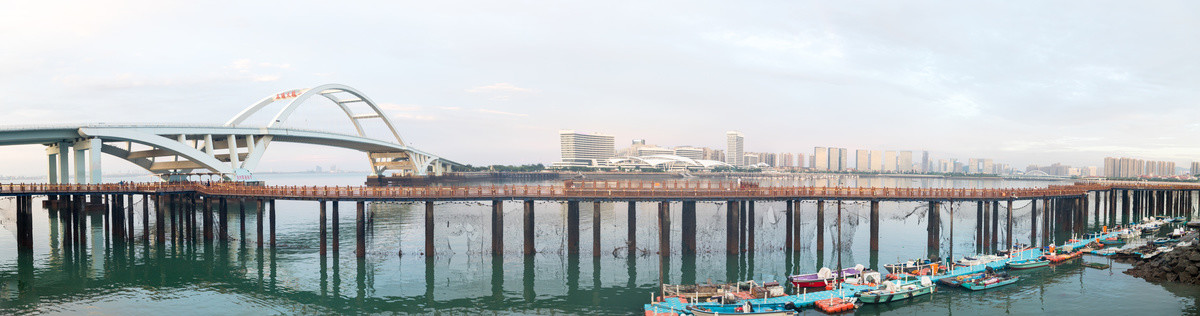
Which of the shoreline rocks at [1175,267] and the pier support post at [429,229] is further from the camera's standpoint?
the pier support post at [429,229]

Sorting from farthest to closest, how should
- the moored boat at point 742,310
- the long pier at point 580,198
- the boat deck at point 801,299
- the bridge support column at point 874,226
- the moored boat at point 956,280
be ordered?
the bridge support column at point 874,226, the long pier at point 580,198, the moored boat at point 956,280, the boat deck at point 801,299, the moored boat at point 742,310

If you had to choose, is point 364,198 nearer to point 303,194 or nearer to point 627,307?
point 303,194

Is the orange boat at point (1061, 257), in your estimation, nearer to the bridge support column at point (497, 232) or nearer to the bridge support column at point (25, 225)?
the bridge support column at point (497, 232)

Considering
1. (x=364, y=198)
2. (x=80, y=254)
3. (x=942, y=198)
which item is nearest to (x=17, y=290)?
(x=80, y=254)

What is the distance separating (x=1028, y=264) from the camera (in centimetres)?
3947

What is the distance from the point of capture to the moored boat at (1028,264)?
128 feet

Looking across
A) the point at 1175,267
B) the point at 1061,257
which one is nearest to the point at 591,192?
the point at 1061,257

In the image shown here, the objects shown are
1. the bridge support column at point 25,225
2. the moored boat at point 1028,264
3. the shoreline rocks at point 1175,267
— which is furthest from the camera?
the bridge support column at point 25,225

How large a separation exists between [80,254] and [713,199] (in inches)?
1878

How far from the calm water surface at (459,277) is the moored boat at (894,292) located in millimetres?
608

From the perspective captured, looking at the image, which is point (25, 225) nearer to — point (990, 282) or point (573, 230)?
point (573, 230)

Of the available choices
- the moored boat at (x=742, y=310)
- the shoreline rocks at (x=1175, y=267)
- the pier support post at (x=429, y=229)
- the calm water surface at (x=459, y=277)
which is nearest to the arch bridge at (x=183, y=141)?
the calm water surface at (x=459, y=277)

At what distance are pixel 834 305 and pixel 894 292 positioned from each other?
14.3 feet

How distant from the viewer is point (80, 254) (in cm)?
4562
